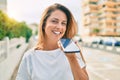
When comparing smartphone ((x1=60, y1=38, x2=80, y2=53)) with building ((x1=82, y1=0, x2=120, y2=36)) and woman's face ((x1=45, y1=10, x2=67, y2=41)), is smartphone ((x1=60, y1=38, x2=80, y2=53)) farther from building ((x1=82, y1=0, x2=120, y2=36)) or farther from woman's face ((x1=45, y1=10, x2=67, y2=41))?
building ((x1=82, y1=0, x2=120, y2=36))

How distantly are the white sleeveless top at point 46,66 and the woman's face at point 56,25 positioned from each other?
0.52 ft

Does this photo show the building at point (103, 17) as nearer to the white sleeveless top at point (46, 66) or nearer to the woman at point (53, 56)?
the woman at point (53, 56)

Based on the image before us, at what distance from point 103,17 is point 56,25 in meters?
99.9

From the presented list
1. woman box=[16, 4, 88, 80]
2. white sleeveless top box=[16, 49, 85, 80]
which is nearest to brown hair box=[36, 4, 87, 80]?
woman box=[16, 4, 88, 80]

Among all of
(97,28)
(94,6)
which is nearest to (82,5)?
(94,6)

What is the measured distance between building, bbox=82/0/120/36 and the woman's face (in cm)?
9508

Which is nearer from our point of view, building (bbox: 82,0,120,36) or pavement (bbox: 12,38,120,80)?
pavement (bbox: 12,38,120,80)

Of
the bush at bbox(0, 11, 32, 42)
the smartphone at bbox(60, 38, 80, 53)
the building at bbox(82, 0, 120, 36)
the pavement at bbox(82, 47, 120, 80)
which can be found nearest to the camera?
the smartphone at bbox(60, 38, 80, 53)

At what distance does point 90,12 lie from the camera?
110 metres

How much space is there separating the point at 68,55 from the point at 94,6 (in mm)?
109051

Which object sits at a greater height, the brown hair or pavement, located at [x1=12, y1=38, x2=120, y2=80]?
the brown hair

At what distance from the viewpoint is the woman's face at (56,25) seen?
2258mm

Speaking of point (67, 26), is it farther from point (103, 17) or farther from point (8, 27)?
point (103, 17)

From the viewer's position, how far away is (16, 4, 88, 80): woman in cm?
206
